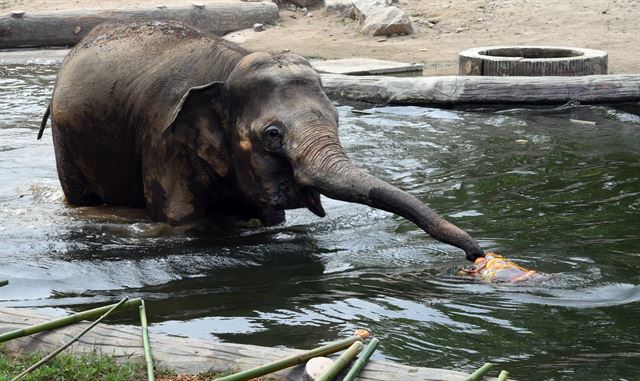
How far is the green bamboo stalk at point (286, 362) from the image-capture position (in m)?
4.19

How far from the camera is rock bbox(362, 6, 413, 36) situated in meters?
20.2

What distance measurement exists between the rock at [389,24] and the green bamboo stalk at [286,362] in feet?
52.4

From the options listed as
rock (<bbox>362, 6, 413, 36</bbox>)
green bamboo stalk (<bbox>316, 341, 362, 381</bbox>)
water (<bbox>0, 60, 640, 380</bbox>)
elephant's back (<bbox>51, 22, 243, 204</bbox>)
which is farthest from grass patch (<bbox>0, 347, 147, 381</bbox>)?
rock (<bbox>362, 6, 413, 36</bbox>)

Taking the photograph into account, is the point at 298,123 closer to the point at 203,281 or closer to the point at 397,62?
the point at 203,281

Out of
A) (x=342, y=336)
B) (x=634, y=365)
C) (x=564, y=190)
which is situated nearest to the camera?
(x=634, y=365)

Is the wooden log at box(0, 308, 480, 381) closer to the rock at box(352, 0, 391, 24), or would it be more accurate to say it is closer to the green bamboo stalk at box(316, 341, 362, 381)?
the green bamboo stalk at box(316, 341, 362, 381)

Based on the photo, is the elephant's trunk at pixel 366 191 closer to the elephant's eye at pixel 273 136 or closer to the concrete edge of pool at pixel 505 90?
the elephant's eye at pixel 273 136

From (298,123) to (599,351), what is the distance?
8.19ft

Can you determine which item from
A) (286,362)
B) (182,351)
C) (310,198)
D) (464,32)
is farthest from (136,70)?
(464,32)

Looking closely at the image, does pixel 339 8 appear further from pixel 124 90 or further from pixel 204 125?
pixel 204 125

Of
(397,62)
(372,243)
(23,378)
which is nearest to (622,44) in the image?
(397,62)

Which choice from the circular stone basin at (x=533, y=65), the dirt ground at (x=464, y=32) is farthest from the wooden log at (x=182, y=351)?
the dirt ground at (x=464, y=32)

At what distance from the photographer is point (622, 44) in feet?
58.1

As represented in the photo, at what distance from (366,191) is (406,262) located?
2.87ft
